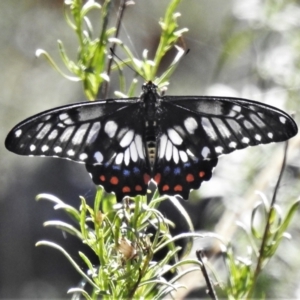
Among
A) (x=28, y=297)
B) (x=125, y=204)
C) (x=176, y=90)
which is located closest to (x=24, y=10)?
(x=176, y=90)

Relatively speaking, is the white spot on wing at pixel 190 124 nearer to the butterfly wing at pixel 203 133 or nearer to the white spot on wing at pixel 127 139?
the butterfly wing at pixel 203 133

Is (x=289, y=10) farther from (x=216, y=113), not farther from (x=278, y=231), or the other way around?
(x=278, y=231)

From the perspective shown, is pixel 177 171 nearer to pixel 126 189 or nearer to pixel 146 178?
pixel 146 178

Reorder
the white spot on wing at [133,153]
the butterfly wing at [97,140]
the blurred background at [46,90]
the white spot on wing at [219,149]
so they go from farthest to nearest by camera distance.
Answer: the blurred background at [46,90], the white spot on wing at [133,153], the white spot on wing at [219,149], the butterfly wing at [97,140]

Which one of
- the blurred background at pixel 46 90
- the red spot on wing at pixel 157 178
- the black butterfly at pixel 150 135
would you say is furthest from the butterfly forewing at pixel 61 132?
the blurred background at pixel 46 90

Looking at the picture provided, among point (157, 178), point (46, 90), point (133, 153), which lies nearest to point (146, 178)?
point (157, 178)

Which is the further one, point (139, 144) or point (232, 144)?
point (139, 144)

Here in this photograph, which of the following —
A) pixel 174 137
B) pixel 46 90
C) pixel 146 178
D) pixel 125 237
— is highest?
pixel 46 90
